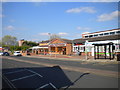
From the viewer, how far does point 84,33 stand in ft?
215

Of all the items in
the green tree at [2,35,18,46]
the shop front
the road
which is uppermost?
the green tree at [2,35,18,46]

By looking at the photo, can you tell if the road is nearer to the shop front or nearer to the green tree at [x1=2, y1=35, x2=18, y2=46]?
the shop front

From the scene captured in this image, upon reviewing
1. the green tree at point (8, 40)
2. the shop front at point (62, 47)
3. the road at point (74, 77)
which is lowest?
the road at point (74, 77)

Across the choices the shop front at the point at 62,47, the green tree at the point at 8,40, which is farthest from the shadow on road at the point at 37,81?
the green tree at the point at 8,40

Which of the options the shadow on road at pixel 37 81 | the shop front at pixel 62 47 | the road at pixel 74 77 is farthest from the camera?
the shop front at pixel 62 47

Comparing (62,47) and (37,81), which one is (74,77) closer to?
(37,81)

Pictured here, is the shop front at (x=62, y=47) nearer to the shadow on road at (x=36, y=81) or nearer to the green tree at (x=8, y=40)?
the shadow on road at (x=36, y=81)

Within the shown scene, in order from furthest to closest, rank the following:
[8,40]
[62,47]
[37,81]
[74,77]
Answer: [8,40]
[62,47]
[74,77]
[37,81]

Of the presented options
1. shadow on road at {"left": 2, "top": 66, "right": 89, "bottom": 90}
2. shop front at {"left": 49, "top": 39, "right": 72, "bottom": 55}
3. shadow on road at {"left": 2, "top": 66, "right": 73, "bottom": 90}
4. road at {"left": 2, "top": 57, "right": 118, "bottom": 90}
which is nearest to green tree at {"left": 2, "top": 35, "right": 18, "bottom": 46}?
shop front at {"left": 49, "top": 39, "right": 72, "bottom": 55}

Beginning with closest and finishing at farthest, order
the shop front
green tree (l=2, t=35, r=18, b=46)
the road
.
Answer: the road → the shop front → green tree (l=2, t=35, r=18, b=46)

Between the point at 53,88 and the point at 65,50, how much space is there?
1567 inches

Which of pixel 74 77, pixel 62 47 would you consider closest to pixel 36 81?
pixel 74 77

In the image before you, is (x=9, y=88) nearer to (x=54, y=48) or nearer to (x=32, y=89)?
(x=32, y=89)

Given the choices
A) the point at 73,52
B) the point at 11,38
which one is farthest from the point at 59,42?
the point at 11,38
